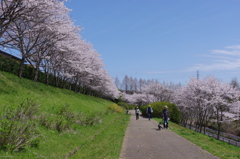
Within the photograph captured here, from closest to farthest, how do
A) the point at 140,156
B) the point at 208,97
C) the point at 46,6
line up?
the point at 140,156, the point at 46,6, the point at 208,97

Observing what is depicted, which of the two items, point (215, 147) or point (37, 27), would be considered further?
point (37, 27)

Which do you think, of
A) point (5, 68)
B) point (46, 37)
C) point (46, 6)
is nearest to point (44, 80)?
point (5, 68)

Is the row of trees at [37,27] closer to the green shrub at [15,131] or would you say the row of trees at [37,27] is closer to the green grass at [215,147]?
the green shrub at [15,131]

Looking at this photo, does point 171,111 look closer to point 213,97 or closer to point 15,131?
point 213,97

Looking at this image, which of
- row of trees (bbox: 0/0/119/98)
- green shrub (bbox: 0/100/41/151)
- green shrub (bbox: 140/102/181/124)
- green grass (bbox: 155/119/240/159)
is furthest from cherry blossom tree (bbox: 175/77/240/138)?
green shrub (bbox: 0/100/41/151)

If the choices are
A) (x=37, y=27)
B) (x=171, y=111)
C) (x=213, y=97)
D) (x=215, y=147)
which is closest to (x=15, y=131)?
(x=215, y=147)

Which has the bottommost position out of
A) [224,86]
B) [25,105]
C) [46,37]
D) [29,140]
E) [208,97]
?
[29,140]

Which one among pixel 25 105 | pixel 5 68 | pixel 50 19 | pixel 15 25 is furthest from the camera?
pixel 5 68

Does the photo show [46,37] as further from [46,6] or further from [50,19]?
[46,6]

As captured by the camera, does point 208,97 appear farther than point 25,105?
Yes

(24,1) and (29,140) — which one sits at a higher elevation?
(24,1)

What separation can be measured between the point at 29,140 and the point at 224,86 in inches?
1080

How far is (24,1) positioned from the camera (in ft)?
39.4

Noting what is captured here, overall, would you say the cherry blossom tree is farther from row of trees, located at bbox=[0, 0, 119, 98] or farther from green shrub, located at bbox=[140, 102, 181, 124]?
row of trees, located at bbox=[0, 0, 119, 98]
